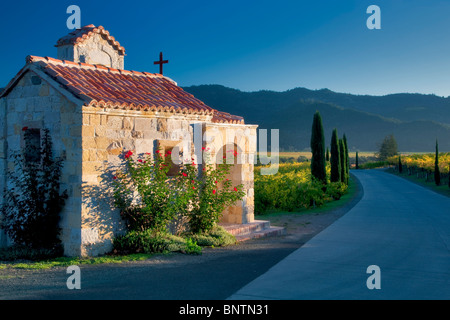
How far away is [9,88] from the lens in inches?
373

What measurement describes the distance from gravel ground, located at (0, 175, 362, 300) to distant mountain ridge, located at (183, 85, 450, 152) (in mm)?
77673

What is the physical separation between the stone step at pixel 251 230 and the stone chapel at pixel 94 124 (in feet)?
1.46

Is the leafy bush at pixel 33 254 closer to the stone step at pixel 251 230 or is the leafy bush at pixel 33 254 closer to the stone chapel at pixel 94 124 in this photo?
Answer: the stone chapel at pixel 94 124

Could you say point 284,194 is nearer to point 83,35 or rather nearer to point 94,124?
point 83,35

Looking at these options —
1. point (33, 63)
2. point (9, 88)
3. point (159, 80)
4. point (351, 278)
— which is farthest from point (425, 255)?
point (9, 88)

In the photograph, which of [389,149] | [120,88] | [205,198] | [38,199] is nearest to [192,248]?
[205,198]

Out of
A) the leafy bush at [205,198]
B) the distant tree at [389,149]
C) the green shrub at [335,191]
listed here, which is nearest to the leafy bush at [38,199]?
the leafy bush at [205,198]

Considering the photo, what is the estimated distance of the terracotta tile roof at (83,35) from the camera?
484 inches

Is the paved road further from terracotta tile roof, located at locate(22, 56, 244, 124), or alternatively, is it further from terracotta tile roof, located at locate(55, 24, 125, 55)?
terracotta tile roof, located at locate(55, 24, 125, 55)

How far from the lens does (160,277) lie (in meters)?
6.68

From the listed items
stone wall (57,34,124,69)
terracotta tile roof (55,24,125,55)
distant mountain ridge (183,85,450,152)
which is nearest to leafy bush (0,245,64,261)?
stone wall (57,34,124,69)

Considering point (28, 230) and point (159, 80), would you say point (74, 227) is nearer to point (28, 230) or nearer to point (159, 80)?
point (28, 230)
